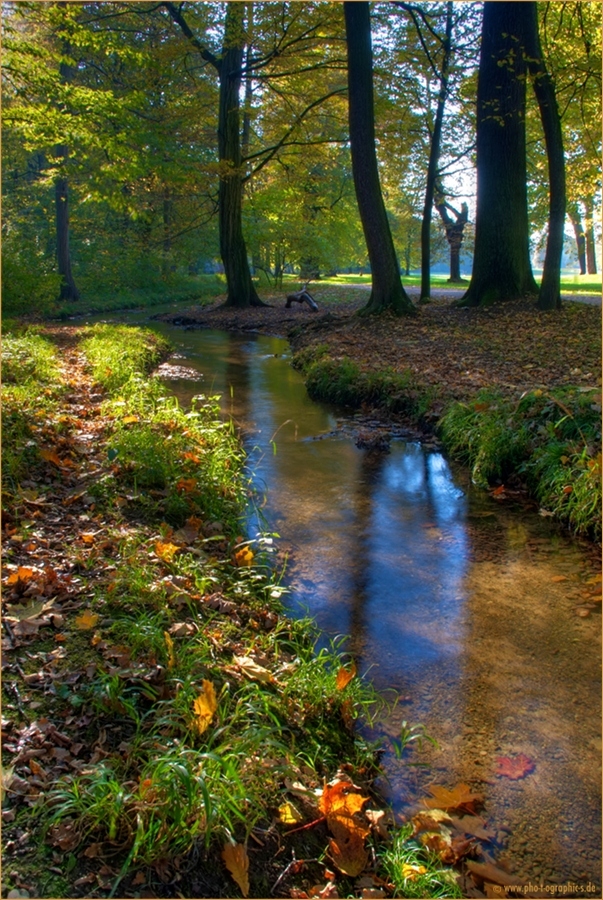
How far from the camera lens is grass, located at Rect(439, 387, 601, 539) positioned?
5711 millimetres

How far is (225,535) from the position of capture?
17.3 ft

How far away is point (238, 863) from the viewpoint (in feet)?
7.21

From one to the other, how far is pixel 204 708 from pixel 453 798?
1.10 meters

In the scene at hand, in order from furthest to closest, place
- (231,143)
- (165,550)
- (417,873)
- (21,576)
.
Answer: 1. (231,143)
2. (165,550)
3. (21,576)
4. (417,873)

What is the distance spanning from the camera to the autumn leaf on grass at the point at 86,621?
335 centimetres

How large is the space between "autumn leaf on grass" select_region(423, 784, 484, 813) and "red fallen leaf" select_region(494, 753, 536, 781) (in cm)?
20

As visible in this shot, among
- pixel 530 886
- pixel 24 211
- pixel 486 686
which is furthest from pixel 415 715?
pixel 24 211

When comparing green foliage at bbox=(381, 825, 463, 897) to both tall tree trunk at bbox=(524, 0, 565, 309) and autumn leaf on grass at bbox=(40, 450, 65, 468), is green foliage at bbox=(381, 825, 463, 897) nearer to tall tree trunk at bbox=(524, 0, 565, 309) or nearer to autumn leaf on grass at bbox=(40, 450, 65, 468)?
autumn leaf on grass at bbox=(40, 450, 65, 468)

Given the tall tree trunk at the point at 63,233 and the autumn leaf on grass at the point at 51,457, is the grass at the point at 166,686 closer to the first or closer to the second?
the autumn leaf on grass at the point at 51,457

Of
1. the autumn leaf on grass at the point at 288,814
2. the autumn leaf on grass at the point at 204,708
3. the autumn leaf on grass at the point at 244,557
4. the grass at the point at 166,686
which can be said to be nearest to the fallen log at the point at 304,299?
the grass at the point at 166,686

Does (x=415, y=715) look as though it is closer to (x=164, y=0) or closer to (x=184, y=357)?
(x=184, y=357)

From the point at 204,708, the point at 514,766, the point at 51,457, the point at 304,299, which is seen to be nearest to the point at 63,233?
the point at 304,299

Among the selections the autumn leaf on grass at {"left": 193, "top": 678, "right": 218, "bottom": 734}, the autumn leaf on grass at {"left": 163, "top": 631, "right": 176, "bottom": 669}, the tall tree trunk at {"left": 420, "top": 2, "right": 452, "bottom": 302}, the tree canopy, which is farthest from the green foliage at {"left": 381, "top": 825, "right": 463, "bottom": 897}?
the tall tree trunk at {"left": 420, "top": 2, "right": 452, "bottom": 302}

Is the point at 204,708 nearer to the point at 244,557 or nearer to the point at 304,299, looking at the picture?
the point at 244,557
